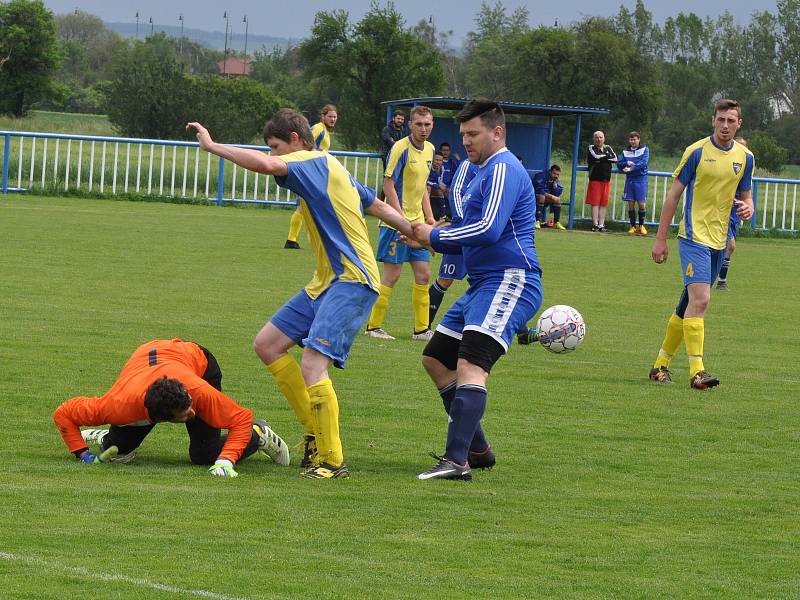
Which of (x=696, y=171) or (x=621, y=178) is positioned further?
(x=621, y=178)

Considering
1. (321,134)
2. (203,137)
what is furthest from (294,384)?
(321,134)

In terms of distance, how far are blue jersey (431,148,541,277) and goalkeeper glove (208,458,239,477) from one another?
1.54 metres

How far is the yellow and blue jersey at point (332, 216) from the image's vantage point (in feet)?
23.1

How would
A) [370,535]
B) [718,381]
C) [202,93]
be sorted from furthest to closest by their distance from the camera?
[202,93] → [718,381] → [370,535]

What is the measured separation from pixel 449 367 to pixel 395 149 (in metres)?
6.40

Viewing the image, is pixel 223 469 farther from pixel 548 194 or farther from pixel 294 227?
pixel 548 194

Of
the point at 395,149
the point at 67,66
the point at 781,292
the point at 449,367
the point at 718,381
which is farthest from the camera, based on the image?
the point at 67,66

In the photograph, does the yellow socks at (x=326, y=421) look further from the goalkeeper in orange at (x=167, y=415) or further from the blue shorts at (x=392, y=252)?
the blue shorts at (x=392, y=252)

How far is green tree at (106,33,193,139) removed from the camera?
140 ft

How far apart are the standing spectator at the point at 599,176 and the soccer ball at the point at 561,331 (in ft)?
64.7

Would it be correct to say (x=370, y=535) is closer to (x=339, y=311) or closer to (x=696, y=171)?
(x=339, y=311)

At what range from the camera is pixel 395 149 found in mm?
13734

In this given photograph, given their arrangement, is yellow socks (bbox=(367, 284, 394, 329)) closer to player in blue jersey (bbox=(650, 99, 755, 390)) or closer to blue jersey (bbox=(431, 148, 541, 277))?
player in blue jersey (bbox=(650, 99, 755, 390))

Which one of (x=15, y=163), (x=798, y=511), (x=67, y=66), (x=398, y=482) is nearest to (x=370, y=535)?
(x=398, y=482)
